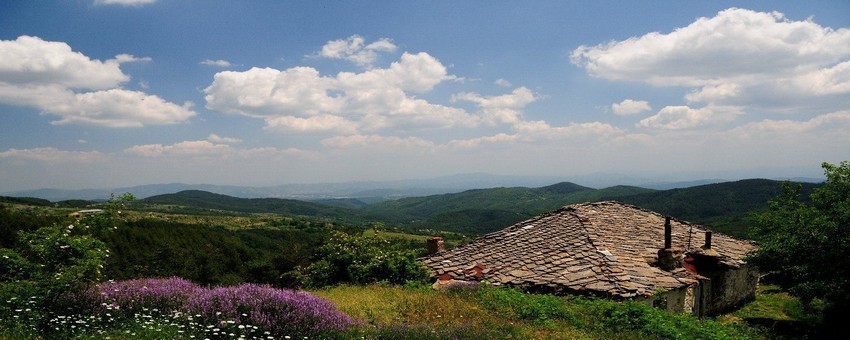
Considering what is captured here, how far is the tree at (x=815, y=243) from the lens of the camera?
15594mm

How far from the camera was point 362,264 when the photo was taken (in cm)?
1571

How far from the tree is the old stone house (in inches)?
69.1

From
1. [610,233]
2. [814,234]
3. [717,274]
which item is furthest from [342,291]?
[814,234]

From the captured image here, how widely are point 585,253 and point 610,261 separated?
1.37 metres

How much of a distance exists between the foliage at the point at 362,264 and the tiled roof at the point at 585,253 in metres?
2.72

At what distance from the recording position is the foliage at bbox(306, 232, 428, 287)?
50.3ft

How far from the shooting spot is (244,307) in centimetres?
A: 745

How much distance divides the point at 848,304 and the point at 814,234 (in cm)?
298

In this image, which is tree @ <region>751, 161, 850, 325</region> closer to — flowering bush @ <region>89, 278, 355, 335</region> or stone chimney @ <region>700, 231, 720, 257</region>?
stone chimney @ <region>700, 231, 720, 257</region>

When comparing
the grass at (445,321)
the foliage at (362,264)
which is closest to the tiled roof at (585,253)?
the grass at (445,321)

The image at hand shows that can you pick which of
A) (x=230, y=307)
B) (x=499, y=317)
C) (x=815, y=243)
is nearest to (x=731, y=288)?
(x=815, y=243)

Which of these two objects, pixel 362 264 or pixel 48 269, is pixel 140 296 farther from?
pixel 362 264

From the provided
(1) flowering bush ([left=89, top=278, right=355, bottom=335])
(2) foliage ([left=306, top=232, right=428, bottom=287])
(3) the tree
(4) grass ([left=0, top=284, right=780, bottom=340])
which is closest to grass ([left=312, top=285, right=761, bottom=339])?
(4) grass ([left=0, top=284, right=780, bottom=340])

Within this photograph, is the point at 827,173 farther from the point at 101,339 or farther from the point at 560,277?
the point at 101,339
